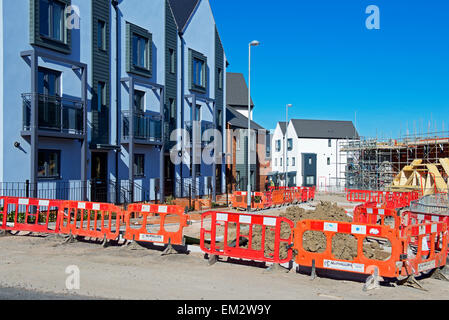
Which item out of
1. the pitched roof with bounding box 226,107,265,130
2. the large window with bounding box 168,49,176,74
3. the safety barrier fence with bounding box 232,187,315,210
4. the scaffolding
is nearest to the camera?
the safety barrier fence with bounding box 232,187,315,210

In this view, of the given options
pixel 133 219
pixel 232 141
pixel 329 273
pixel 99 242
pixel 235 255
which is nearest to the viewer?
pixel 329 273

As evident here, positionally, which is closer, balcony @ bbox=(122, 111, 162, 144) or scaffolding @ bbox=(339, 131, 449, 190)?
balcony @ bbox=(122, 111, 162, 144)

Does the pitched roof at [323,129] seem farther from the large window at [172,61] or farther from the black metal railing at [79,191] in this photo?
the black metal railing at [79,191]

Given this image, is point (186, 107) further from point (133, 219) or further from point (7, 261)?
point (7, 261)

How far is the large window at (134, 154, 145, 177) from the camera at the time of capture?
22094 millimetres

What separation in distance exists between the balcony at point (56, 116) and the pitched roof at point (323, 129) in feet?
140

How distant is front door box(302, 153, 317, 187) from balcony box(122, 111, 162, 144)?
120 ft

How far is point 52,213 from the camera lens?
15.8 metres

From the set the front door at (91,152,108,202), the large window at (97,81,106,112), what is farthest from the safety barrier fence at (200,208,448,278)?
the large window at (97,81,106,112)

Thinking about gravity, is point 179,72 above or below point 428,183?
above

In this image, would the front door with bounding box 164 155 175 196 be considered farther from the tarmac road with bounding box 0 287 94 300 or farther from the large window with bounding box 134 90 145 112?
the tarmac road with bounding box 0 287 94 300

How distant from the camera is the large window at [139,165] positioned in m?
22.1
